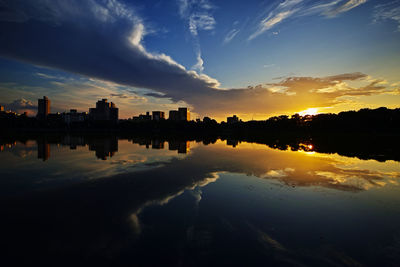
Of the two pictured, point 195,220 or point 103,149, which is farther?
point 103,149

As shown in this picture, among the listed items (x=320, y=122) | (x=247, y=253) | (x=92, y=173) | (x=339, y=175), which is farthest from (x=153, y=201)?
(x=320, y=122)

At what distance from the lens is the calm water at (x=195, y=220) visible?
717cm

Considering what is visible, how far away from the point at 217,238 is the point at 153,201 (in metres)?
5.52

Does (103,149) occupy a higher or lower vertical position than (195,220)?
higher

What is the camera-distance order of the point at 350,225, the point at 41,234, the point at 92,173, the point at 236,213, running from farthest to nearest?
the point at 92,173 < the point at 236,213 < the point at 350,225 < the point at 41,234

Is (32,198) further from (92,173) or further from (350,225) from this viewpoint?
(350,225)

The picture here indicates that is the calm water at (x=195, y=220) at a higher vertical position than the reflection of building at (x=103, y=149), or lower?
lower

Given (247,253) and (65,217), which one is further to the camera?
(65,217)

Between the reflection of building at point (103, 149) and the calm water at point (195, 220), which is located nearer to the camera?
the calm water at point (195, 220)

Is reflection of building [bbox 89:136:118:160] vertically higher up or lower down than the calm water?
higher up

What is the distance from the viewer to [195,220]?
386 inches

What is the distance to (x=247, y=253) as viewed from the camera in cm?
737

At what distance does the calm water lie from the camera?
7.17 meters

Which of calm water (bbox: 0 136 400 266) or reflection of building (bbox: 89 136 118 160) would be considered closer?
calm water (bbox: 0 136 400 266)
